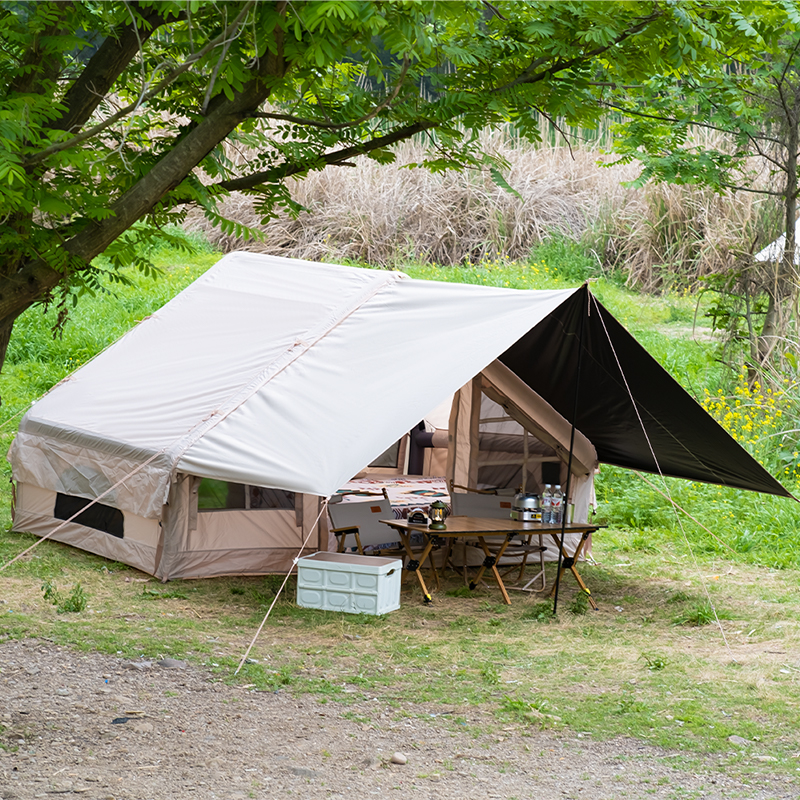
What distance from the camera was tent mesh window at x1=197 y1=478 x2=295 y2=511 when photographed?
6836 millimetres

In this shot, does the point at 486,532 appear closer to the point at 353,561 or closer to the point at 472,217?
the point at 353,561

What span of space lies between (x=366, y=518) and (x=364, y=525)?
0.05 meters

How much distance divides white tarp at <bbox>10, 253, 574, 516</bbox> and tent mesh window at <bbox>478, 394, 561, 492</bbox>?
1376mm

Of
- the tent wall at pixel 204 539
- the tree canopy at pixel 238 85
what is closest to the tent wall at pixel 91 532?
the tent wall at pixel 204 539

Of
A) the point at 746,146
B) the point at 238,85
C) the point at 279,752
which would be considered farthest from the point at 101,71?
the point at 746,146

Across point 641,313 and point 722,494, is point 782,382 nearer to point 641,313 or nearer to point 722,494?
point 722,494

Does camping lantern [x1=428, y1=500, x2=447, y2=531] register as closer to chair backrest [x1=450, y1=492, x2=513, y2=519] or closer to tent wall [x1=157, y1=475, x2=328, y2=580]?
chair backrest [x1=450, y1=492, x2=513, y2=519]

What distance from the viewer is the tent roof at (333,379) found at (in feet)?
19.9

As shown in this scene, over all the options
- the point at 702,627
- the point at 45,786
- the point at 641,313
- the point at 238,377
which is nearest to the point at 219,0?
the point at 45,786

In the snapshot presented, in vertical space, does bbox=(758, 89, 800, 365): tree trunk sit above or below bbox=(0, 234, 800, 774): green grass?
above

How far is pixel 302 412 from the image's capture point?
20.5 feet

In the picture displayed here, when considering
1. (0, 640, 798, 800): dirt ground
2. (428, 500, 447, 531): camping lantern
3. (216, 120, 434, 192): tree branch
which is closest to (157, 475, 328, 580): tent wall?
(428, 500, 447, 531): camping lantern

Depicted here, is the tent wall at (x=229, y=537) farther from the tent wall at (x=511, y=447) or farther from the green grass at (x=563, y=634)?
the tent wall at (x=511, y=447)

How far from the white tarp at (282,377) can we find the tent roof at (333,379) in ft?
0.04
